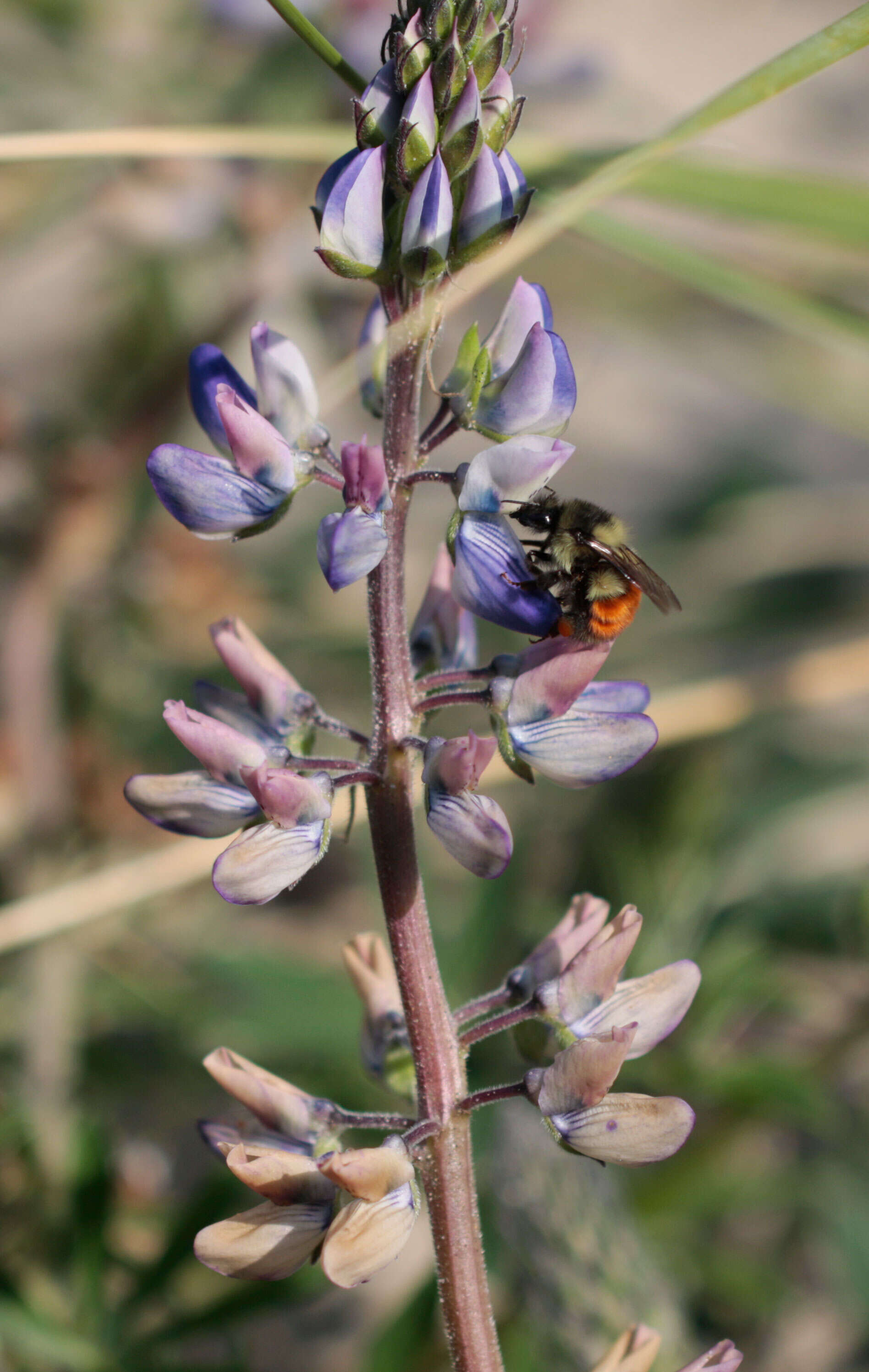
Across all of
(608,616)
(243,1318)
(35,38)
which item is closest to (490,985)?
(243,1318)

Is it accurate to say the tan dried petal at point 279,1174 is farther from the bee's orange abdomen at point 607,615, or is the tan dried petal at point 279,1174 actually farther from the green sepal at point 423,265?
the green sepal at point 423,265

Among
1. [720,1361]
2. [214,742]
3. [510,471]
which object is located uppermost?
[510,471]

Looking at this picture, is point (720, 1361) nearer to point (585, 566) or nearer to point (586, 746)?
point (586, 746)

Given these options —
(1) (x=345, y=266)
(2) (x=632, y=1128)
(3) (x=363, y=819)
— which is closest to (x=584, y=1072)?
(2) (x=632, y=1128)

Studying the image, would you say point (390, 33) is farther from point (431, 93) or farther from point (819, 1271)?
point (819, 1271)

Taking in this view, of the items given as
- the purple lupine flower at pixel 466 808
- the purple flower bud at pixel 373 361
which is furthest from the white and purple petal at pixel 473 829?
the purple flower bud at pixel 373 361

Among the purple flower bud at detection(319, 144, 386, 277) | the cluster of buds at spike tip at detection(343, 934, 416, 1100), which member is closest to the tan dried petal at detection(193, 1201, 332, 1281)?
the cluster of buds at spike tip at detection(343, 934, 416, 1100)
